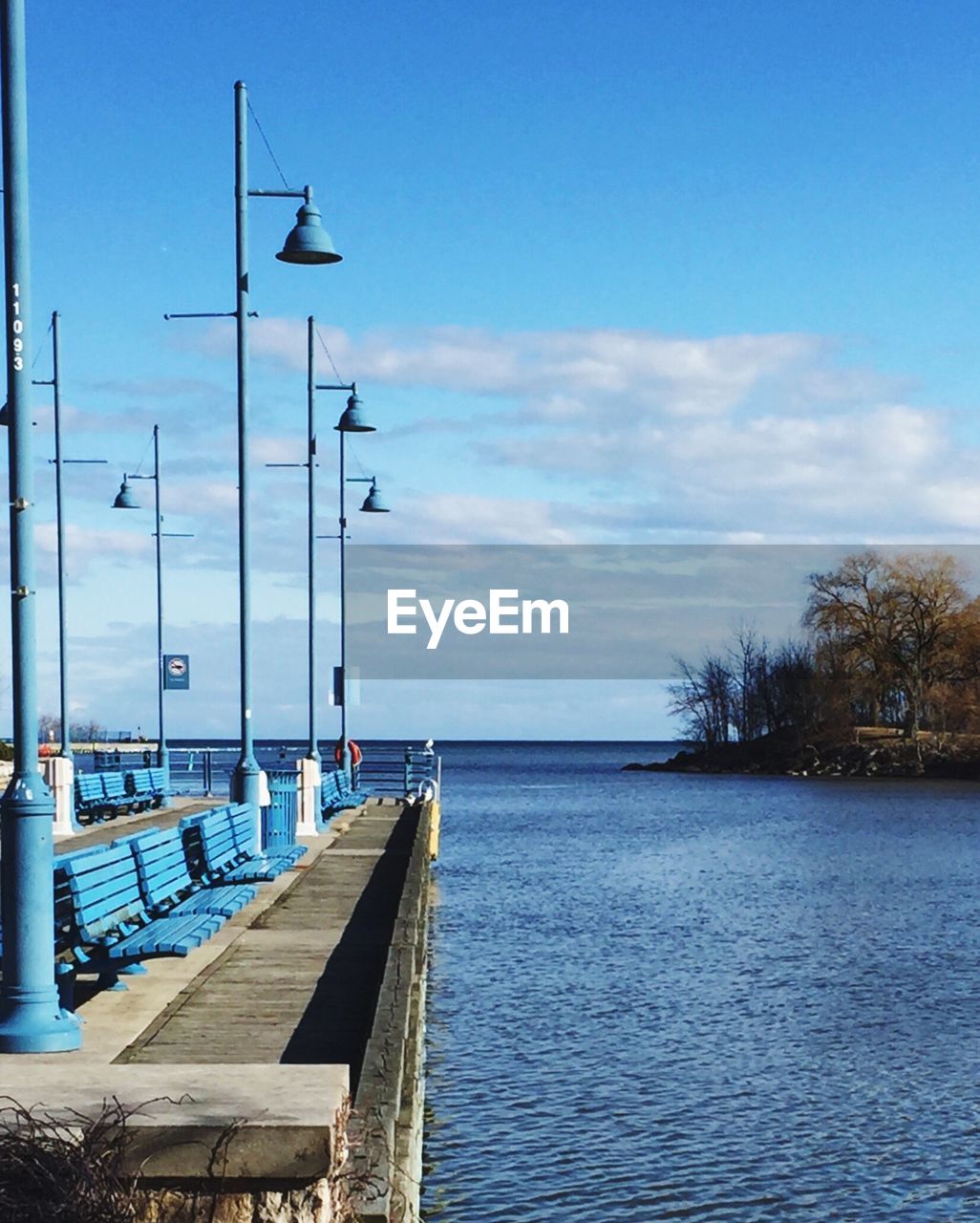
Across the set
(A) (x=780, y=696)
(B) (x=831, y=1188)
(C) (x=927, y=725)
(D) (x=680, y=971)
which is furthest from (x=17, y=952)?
(A) (x=780, y=696)

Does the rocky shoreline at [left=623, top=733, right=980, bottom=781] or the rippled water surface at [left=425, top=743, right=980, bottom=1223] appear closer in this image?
the rippled water surface at [left=425, top=743, right=980, bottom=1223]

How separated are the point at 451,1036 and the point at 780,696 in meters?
128

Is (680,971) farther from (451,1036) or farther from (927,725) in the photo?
(927,725)

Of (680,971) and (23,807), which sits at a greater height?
(23,807)

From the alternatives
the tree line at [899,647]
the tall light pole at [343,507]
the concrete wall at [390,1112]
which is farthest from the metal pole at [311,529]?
the tree line at [899,647]

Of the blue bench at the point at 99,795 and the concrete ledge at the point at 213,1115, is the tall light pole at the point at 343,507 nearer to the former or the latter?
the blue bench at the point at 99,795

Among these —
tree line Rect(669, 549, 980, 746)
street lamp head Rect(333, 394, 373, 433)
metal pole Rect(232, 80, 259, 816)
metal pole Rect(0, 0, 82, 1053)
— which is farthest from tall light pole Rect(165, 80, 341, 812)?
tree line Rect(669, 549, 980, 746)

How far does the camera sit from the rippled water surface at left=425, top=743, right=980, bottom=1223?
13320 millimetres

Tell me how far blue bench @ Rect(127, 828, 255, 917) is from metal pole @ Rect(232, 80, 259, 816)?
19.3 feet

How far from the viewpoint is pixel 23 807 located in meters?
10.1

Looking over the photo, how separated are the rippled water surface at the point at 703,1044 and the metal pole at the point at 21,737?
142 inches

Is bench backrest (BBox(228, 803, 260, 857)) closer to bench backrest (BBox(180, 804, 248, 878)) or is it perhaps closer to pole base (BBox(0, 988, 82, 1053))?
bench backrest (BBox(180, 804, 248, 878))

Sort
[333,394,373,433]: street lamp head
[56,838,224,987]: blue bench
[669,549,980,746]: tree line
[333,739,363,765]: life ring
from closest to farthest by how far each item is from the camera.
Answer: [56,838,224,987]: blue bench, [333,394,373,433]: street lamp head, [333,739,363,765]: life ring, [669,549,980,746]: tree line

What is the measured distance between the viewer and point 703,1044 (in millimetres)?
19047
